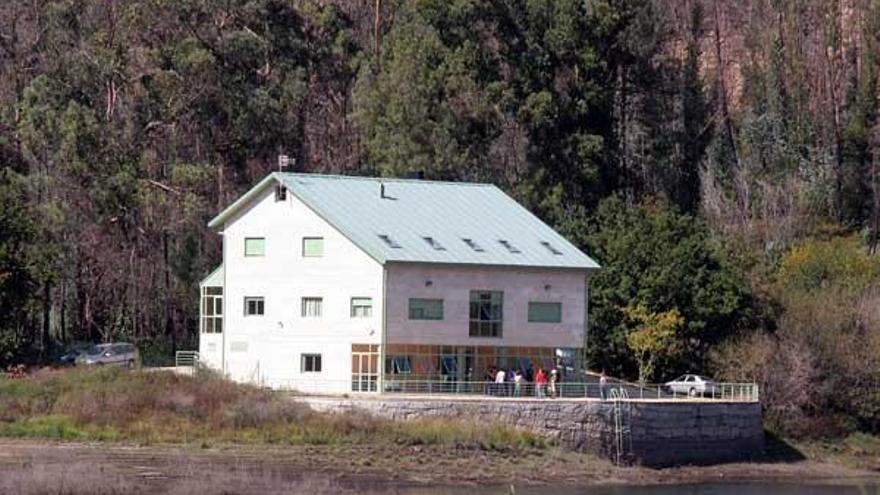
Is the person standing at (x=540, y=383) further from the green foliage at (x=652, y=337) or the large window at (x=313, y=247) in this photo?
the large window at (x=313, y=247)

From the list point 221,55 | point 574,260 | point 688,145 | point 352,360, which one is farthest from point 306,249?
point 688,145

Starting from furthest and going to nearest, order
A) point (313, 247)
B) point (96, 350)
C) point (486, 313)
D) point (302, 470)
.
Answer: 1. point (96, 350)
2. point (486, 313)
3. point (313, 247)
4. point (302, 470)

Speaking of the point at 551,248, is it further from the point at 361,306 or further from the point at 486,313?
the point at 361,306

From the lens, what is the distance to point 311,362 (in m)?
73.6

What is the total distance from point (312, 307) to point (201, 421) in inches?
397

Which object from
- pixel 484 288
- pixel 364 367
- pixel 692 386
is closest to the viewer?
pixel 364 367

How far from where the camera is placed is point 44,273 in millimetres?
81188

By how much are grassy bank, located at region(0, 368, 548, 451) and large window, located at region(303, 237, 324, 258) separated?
7.50 meters

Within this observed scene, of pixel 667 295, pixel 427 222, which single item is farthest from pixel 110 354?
pixel 667 295

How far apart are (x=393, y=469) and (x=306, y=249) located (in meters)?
15.3

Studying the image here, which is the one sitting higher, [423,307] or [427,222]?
[427,222]

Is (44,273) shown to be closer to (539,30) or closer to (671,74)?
(539,30)

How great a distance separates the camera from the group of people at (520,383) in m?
70.6

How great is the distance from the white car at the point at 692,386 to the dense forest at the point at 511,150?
1.48 metres
